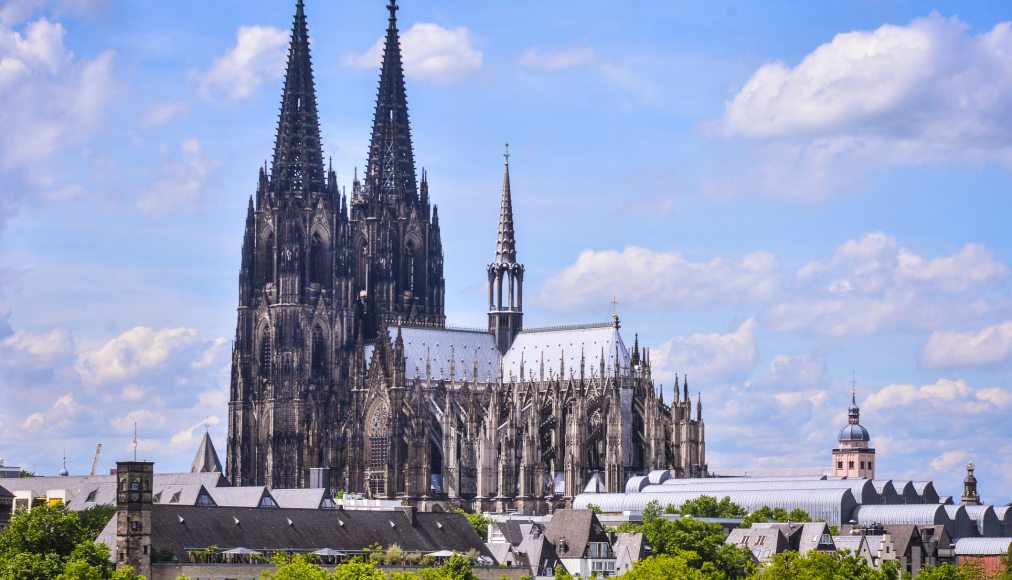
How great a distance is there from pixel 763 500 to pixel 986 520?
65.9ft

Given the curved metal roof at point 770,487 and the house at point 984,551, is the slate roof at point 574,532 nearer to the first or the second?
the curved metal roof at point 770,487

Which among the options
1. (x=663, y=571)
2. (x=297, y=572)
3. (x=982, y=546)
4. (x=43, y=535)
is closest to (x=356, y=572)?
(x=297, y=572)

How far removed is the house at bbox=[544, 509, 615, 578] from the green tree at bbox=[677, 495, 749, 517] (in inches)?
1134

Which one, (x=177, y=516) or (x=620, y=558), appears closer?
(x=177, y=516)

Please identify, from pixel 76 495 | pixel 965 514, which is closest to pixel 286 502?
pixel 76 495

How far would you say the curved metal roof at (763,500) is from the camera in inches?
7008

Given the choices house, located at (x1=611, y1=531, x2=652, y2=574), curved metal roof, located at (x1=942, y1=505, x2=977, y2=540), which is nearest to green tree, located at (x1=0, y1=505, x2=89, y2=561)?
house, located at (x1=611, y1=531, x2=652, y2=574)

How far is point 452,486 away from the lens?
7608 inches

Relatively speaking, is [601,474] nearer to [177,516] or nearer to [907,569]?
[907,569]

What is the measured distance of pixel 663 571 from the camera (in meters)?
124

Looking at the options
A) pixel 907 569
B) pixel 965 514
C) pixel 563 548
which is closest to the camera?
pixel 563 548

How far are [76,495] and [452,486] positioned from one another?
43.6m

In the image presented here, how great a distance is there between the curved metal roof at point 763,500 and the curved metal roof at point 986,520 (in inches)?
545

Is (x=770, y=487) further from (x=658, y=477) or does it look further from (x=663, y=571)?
(x=663, y=571)
